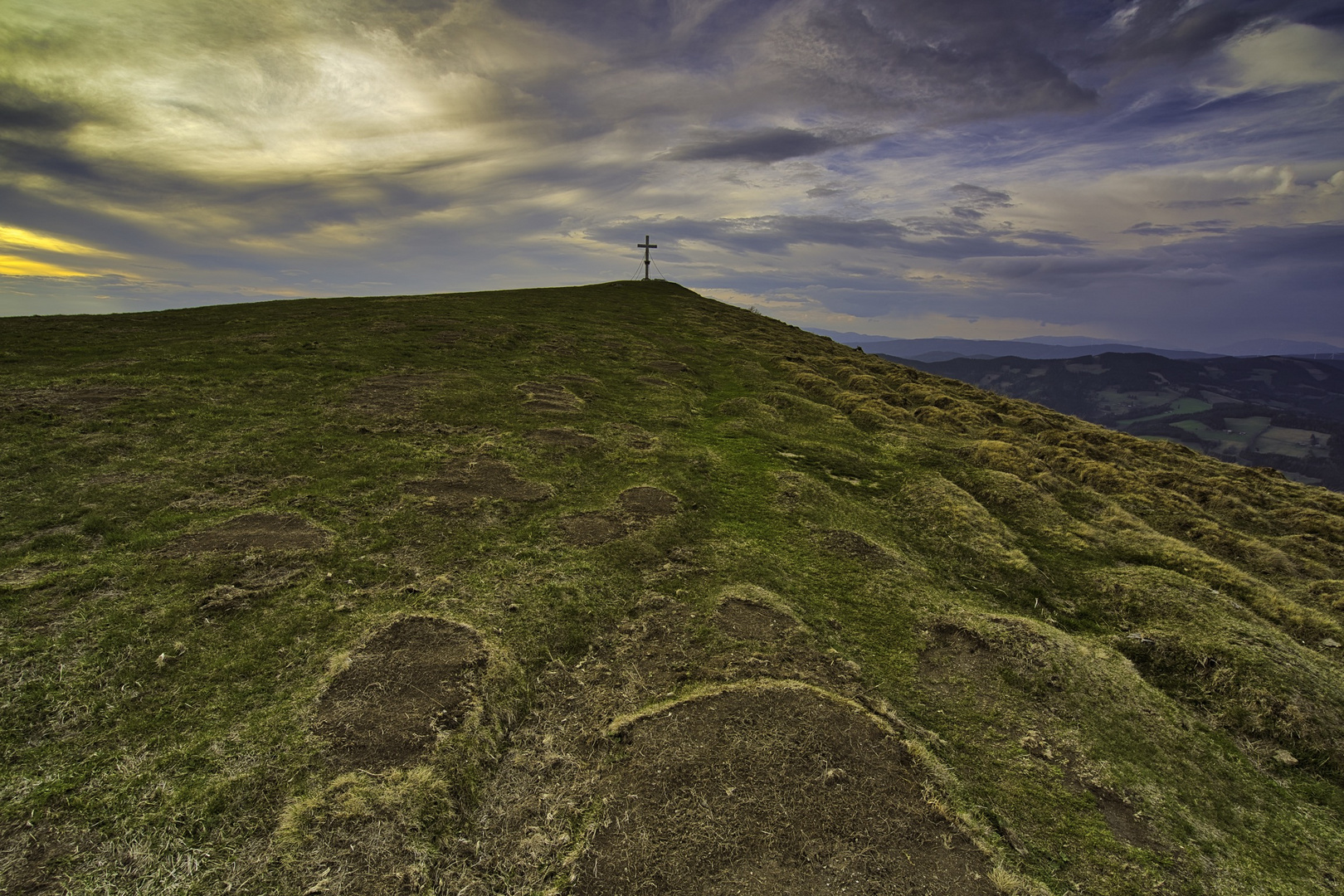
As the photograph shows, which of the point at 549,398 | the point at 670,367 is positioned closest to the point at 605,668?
the point at 549,398

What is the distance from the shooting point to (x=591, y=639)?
10.6 metres

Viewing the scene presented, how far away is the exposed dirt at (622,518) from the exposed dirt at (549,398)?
887 centimetres

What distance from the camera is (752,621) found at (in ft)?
36.5

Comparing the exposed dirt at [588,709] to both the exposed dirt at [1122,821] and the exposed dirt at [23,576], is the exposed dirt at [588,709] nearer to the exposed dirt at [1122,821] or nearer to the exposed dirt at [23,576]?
the exposed dirt at [1122,821]

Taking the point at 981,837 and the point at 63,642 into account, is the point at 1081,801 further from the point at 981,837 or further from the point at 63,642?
the point at 63,642

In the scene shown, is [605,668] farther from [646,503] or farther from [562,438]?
[562,438]

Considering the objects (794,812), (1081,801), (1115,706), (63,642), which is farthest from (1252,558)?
(63,642)

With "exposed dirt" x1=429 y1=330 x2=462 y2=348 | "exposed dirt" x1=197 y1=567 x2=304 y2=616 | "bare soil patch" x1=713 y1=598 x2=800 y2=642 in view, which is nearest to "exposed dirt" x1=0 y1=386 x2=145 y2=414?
"exposed dirt" x1=197 y1=567 x2=304 y2=616

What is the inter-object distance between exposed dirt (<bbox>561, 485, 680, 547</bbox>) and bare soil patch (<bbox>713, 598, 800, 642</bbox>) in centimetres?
405

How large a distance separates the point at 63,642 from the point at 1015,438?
119 feet

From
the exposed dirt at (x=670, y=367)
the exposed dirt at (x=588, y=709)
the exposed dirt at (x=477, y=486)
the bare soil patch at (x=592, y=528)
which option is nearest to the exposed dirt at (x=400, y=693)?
the exposed dirt at (x=588, y=709)

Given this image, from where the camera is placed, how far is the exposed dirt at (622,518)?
14.2m

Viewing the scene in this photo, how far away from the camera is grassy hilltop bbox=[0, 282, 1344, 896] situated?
6.57 m

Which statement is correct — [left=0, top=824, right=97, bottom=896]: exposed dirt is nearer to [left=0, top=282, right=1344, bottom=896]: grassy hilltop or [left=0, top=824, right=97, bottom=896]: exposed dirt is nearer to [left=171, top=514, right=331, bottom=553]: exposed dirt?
[left=0, top=282, right=1344, bottom=896]: grassy hilltop
